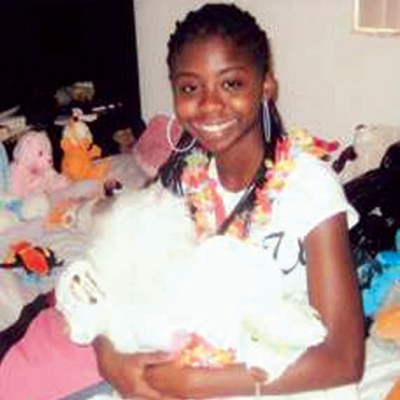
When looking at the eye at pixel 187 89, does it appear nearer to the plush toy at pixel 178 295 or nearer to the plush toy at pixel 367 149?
the plush toy at pixel 178 295

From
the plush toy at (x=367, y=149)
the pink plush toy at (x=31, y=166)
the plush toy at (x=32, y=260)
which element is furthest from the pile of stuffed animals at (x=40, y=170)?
the plush toy at (x=367, y=149)

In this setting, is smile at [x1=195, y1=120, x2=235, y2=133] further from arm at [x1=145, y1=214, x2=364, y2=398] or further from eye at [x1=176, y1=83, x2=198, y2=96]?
arm at [x1=145, y1=214, x2=364, y2=398]

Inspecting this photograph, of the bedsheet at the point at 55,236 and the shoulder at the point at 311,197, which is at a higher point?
the shoulder at the point at 311,197

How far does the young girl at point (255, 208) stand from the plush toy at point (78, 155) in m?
1.67

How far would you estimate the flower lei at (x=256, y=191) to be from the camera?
1240mm

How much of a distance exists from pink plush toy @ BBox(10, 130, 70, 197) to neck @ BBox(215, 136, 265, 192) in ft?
5.05

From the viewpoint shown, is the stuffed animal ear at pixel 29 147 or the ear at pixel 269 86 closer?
the ear at pixel 269 86

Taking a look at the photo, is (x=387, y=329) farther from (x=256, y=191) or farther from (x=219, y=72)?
(x=219, y=72)

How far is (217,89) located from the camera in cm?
120

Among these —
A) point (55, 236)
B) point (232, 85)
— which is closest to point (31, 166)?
point (55, 236)

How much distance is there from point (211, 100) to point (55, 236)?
142 cm

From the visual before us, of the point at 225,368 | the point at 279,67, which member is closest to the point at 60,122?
the point at 279,67

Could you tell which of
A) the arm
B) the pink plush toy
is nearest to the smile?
the arm

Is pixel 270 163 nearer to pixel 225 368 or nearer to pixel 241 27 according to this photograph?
pixel 241 27
